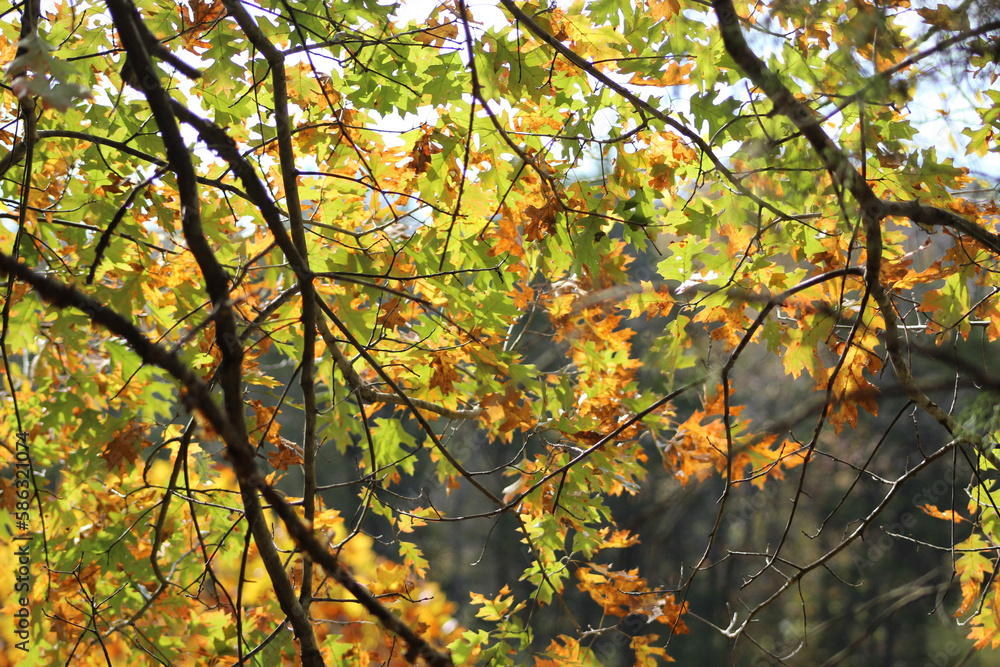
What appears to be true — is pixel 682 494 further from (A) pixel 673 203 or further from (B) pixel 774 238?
(A) pixel 673 203

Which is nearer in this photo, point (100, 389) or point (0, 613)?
point (100, 389)

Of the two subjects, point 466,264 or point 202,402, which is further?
point 466,264

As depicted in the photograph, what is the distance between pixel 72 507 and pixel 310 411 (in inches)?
83.8

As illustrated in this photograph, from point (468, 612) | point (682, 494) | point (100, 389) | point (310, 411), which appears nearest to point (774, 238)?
point (682, 494)

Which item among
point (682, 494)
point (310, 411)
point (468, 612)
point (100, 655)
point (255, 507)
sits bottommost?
point (682, 494)

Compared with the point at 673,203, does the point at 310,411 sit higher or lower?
lower

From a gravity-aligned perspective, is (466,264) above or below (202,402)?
above

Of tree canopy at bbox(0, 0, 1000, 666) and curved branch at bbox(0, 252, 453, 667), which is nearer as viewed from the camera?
curved branch at bbox(0, 252, 453, 667)

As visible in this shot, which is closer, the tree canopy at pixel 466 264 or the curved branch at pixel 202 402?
the curved branch at pixel 202 402

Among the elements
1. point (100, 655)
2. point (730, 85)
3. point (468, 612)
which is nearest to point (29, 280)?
point (730, 85)

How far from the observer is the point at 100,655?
332 cm

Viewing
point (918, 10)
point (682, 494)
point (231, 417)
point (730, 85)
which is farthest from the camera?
point (730, 85)

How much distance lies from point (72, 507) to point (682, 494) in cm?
295

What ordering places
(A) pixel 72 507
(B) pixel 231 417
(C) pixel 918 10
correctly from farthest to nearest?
(A) pixel 72 507
(C) pixel 918 10
(B) pixel 231 417
